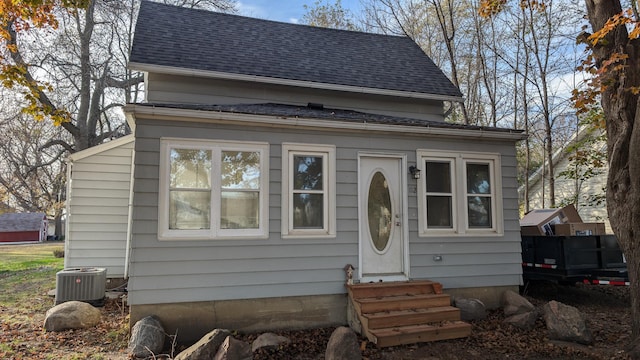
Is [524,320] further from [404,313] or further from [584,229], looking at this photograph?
[584,229]

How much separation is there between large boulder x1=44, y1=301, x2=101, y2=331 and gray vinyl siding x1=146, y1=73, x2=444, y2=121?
3.85 meters

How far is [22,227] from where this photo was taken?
39.7 metres

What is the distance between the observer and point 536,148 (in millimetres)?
18500

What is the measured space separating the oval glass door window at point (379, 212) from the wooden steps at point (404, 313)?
73 centimetres

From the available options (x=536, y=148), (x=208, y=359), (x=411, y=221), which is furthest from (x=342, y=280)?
(x=536, y=148)

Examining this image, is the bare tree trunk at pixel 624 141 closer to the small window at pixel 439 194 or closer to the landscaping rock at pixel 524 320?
the landscaping rock at pixel 524 320

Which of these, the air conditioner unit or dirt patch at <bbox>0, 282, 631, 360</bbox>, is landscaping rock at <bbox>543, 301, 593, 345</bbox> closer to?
dirt patch at <bbox>0, 282, 631, 360</bbox>

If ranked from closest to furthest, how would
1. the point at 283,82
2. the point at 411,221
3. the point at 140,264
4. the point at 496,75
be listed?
the point at 140,264, the point at 411,221, the point at 283,82, the point at 496,75

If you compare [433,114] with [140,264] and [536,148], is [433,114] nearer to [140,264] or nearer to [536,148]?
[140,264]

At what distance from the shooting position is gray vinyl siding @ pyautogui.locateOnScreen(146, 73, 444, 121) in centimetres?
753

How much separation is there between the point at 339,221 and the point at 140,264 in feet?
9.33

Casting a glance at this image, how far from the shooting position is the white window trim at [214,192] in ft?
17.4

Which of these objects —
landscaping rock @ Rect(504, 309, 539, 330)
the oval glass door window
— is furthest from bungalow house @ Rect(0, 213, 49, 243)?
landscaping rock @ Rect(504, 309, 539, 330)

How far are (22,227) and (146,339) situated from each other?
45145 mm
